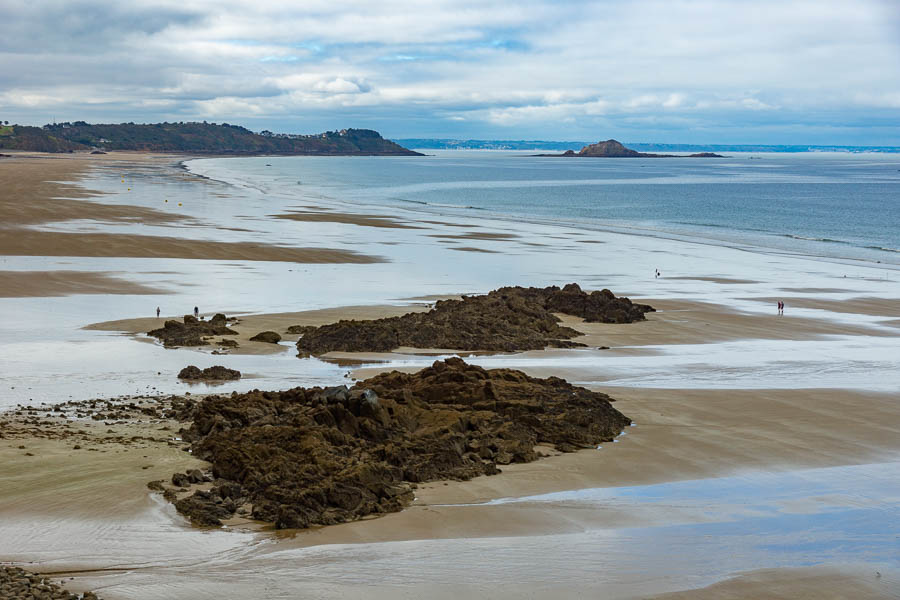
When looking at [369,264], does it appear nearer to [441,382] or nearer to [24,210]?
[441,382]

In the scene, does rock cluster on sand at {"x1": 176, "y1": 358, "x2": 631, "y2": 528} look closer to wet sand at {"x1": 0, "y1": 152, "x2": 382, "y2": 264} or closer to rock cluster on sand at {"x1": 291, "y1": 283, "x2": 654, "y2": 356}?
rock cluster on sand at {"x1": 291, "y1": 283, "x2": 654, "y2": 356}

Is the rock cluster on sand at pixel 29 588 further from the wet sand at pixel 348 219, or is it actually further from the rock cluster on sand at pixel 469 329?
the wet sand at pixel 348 219

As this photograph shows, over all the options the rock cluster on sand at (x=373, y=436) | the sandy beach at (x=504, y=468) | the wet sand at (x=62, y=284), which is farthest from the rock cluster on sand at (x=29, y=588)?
the wet sand at (x=62, y=284)

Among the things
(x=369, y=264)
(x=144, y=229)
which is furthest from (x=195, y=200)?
(x=369, y=264)

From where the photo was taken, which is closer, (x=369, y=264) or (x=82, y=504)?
(x=82, y=504)

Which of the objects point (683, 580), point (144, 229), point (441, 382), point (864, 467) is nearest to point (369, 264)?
point (144, 229)

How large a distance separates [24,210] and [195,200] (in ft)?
65.0

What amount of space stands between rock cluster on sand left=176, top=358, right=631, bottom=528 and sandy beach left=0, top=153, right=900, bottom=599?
378mm

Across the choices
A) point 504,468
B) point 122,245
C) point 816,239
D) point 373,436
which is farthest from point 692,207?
point 373,436

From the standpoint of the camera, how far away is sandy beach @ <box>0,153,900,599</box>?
9.79 m

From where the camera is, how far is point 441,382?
1717 cm

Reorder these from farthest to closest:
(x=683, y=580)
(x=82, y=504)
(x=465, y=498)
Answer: (x=465, y=498)
(x=82, y=504)
(x=683, y=580)

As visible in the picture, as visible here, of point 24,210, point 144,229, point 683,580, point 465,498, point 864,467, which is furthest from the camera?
point 24,210

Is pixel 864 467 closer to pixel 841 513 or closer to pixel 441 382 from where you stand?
pixel 841 513
